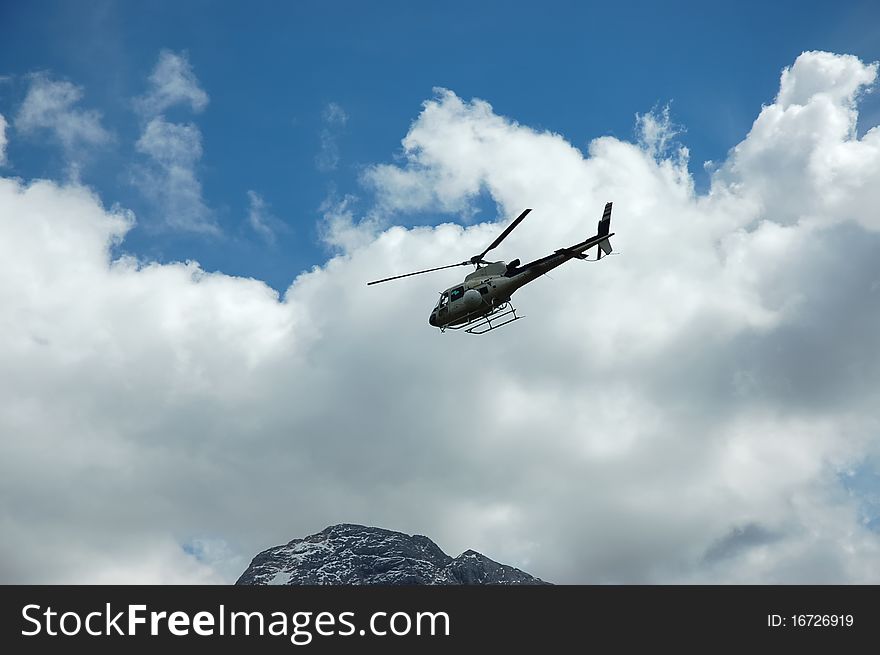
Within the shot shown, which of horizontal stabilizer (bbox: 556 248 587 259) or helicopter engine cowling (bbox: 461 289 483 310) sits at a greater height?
horizontal stabilizer (bbox: 556 248 587 259)

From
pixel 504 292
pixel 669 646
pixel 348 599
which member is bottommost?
pixel 669 646

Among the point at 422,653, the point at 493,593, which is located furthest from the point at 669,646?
the point at 422,653

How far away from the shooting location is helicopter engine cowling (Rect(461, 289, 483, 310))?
9656 centimetres

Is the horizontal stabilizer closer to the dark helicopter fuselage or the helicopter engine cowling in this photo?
the dark helicopter fuselage

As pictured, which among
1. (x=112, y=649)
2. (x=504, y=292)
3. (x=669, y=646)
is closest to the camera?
(x=112, y=649)

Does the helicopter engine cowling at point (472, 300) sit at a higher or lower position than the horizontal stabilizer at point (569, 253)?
lower

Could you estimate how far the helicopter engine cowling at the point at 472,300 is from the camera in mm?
96562

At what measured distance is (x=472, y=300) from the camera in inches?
3804

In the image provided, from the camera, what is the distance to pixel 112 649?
6862 cm

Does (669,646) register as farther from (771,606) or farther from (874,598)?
(874,598)

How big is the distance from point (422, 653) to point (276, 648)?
1195 cm

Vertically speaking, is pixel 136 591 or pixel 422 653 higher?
pixel 136 591

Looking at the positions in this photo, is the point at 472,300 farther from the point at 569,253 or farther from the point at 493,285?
the point at 569,253

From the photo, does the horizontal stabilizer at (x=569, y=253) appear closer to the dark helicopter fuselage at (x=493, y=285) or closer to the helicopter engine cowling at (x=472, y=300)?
the dark helicopter fuselage at (x=493, y=285)
